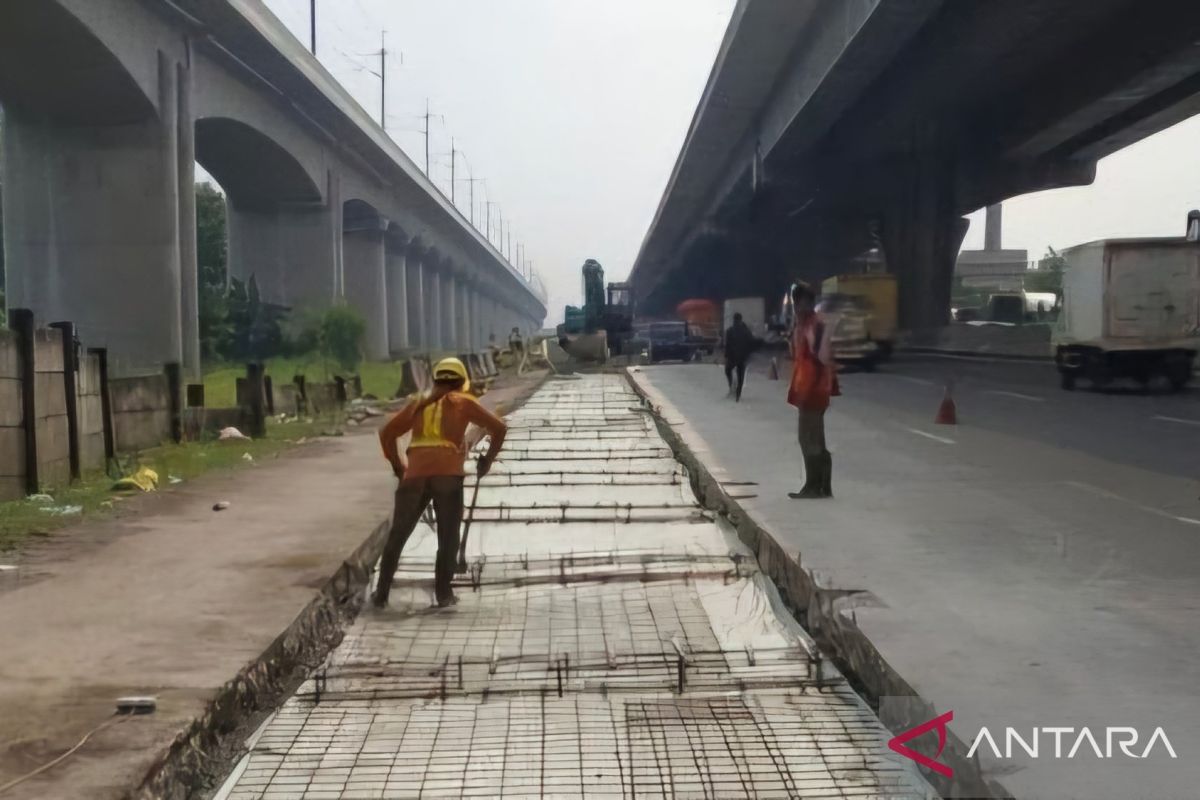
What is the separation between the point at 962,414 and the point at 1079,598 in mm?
14869

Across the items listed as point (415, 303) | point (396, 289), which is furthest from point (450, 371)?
point (415, 303)

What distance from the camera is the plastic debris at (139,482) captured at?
13750 millimetres

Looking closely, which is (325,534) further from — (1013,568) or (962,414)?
(962,414)

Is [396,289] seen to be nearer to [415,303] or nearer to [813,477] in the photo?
[415,303]

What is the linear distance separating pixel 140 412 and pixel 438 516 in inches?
441

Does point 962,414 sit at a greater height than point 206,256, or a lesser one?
lesser

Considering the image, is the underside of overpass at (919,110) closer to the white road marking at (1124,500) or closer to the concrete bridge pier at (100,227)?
the concrete bridge pier at (100,227)

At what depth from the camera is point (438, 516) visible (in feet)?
26.1

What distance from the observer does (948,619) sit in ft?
23.4

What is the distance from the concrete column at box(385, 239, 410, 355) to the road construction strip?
64.0 metres

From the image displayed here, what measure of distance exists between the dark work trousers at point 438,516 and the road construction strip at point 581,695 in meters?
0.25

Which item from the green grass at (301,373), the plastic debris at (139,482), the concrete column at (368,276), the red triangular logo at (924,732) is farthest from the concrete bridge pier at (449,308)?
the red triangular logo at (924,732)

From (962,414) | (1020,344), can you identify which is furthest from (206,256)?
(962,414)

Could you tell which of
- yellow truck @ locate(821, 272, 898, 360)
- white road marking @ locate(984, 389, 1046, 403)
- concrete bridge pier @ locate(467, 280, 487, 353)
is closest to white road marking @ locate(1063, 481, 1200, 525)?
white road marking @ locate(984, 389, 1046, 403)
